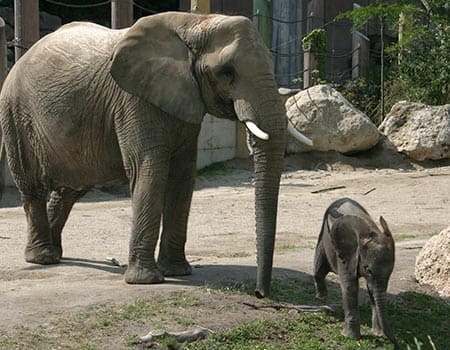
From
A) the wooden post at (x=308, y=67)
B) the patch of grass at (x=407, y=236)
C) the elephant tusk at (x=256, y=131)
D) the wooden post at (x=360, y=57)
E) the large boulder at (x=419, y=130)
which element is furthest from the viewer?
the wooden post at (x=360, y=57)

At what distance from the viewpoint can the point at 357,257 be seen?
6957 millimetres

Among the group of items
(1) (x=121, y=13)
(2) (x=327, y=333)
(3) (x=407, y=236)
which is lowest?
(2) (x=327, y=333)

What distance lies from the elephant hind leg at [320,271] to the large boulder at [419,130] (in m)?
9.43

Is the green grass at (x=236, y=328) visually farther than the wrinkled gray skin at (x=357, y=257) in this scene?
No

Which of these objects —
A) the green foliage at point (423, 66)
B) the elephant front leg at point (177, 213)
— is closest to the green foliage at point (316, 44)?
the green foliage at point (423, 66)

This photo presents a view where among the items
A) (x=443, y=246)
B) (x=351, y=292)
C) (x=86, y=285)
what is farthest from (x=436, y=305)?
(x=86, y=285)

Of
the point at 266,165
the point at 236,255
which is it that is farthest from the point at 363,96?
the point at 266,165

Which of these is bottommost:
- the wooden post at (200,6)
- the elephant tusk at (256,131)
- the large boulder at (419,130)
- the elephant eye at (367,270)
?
the elephant eye at (367,270)

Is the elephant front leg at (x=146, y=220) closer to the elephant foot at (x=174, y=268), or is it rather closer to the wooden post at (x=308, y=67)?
the elephant foot at (x=174, y=268)

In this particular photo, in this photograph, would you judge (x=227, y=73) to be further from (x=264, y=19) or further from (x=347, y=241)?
(x=264, y=19)

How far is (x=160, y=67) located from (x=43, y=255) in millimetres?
2202

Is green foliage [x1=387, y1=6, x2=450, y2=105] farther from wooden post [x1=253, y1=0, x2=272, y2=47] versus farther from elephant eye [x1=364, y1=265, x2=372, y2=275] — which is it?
elephant eye [x1=364, y1=265, x2=372, y2=275]

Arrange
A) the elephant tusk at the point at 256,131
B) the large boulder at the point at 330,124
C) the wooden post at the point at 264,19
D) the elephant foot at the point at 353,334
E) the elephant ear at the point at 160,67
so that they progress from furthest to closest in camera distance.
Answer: the wooden post at the point at 264,19 → the large boulder at the point at 330,124 → the elephant ear at the point at 160,67 → the elephant tusk at the point at 256,131 → the elephant foot at the point at 353,334

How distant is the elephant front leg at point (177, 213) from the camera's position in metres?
8.38
